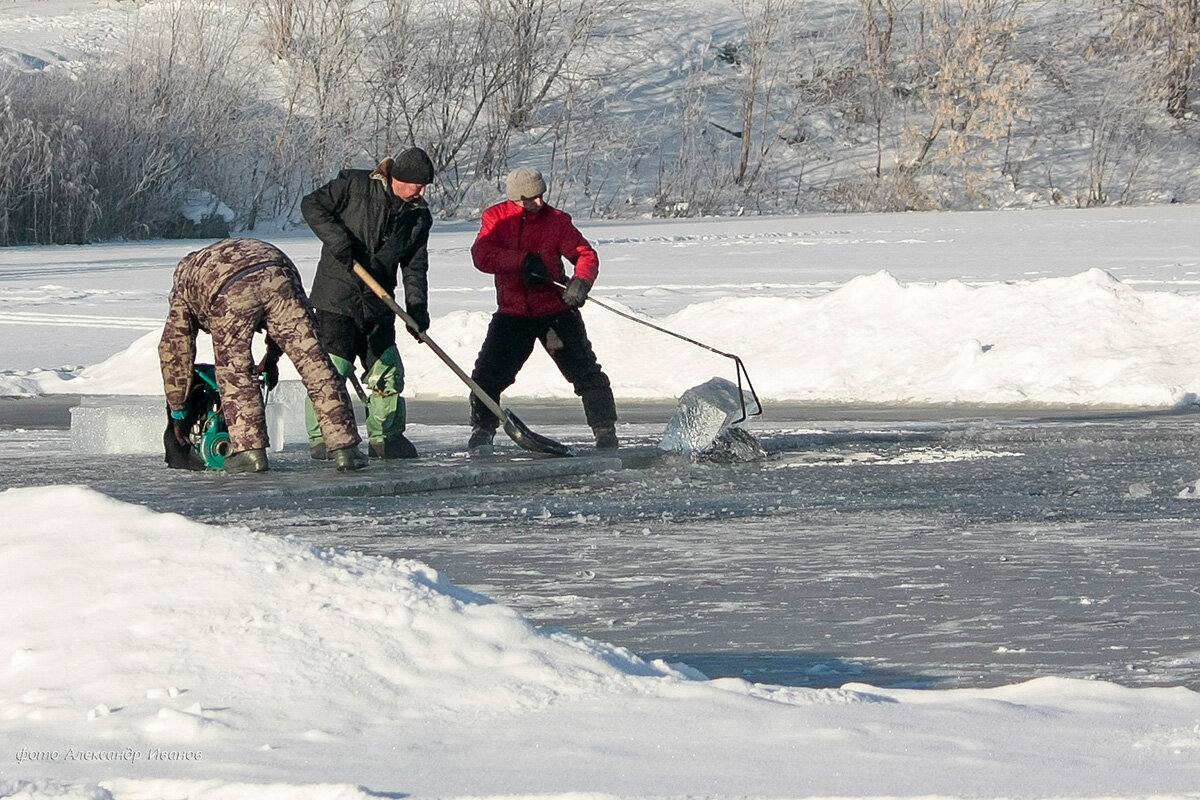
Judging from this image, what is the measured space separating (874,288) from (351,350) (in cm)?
694

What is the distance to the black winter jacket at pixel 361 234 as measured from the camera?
9133 millimetres

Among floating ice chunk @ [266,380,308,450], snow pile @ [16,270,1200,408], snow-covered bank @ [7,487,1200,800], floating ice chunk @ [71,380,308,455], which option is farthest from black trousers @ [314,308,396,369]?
snow pile @ [16,270,1200,408]

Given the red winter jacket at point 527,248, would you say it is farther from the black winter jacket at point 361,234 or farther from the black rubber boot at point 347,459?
the black rubber boot at point 347,459

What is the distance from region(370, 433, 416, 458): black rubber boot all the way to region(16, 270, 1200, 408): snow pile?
14.1 ft

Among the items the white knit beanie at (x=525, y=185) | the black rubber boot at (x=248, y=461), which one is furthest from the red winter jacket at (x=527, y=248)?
the black rubber boot at (x=248, y=461)

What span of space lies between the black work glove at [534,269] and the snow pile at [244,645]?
4.97 meters

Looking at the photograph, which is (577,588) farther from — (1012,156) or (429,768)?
(1012,156)

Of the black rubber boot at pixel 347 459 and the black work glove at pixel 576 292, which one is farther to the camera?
the black work glove at pixel 576 292

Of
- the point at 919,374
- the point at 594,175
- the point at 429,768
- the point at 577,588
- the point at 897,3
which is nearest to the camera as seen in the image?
the point at 429,768

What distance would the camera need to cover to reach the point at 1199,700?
4273 millimetres

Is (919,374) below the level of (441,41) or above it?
below

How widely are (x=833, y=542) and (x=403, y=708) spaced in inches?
130

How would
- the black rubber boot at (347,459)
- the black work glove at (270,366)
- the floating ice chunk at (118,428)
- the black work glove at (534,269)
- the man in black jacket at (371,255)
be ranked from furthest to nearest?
the floating ice chunk at (118,428) → the black work glove at (534,269) → the man in black jacket at (371,255) → the black rubber boot at (347,459) → the black work glove at (270,366)

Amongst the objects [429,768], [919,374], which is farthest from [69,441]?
[429,768]
